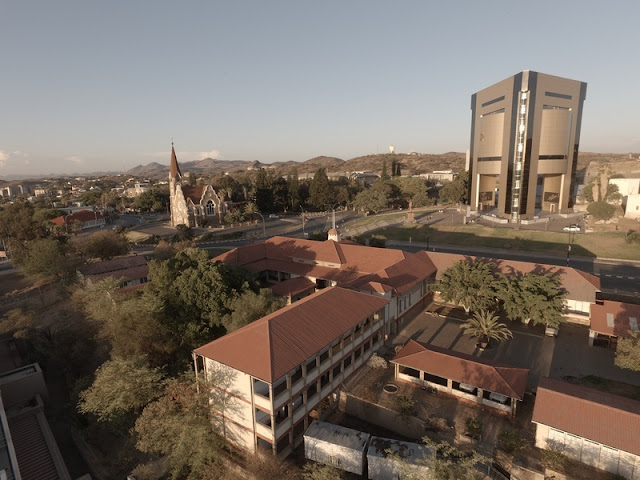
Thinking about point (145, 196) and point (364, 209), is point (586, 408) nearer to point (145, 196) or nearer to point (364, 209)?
point (364, 209)

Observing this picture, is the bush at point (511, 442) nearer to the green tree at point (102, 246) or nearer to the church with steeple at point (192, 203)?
the green tree at point (102, 246)

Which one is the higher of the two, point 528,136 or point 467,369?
point 528,136

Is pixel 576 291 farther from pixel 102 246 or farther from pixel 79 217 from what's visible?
pixel 79 217

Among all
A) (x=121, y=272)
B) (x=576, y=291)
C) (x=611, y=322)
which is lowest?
(x=611, y=322)

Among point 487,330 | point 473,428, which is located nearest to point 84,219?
point 487,330

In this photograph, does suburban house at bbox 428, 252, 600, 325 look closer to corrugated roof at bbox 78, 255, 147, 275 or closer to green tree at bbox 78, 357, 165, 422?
green tree at bbox 78, 357, 165, 422

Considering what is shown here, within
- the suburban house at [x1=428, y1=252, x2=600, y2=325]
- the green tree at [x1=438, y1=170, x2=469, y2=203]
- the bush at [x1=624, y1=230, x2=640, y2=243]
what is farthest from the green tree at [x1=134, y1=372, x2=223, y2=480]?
the green tree at [x1=438, y1=170, x2=469, y2=203]

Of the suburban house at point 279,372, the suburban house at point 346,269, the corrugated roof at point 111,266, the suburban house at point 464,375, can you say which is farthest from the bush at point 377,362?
the corrugated roof at point 111,266

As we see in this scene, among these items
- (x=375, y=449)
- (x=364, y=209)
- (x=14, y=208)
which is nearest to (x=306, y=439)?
(x=375, y=449)
